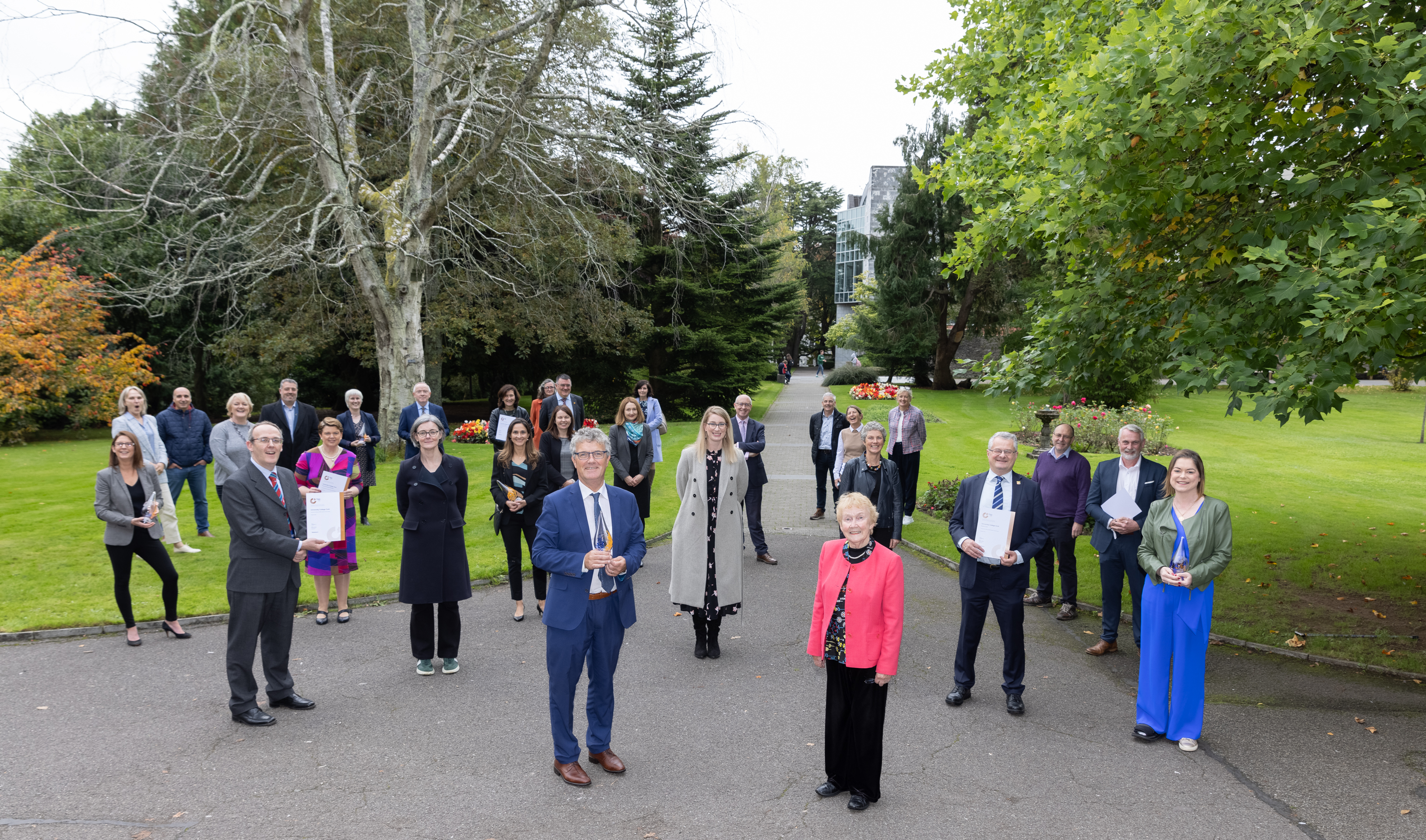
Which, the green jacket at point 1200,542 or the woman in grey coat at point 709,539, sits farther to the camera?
the woman in grey coat at point 709,539

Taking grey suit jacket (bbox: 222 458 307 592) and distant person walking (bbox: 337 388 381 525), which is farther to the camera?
distant person walking (bbox: 337 388 381 525)

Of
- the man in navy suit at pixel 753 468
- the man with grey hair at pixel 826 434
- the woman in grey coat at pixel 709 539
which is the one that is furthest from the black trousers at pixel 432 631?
the man with grey hair at pixel 826 434

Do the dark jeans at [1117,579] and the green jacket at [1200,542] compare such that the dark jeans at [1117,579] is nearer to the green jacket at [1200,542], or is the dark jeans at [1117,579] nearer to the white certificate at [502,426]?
the green jacket at [1200,542]

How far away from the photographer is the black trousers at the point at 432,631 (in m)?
6.40

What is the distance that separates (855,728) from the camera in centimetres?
457

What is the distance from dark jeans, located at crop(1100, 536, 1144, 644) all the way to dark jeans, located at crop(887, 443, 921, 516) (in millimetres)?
4489

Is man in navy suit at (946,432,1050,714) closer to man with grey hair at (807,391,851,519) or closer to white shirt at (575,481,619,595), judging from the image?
white shirt at (575,481,619,595)

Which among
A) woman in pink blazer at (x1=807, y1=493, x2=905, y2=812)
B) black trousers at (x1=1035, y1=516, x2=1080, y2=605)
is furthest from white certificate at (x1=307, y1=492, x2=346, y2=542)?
black trousers at (x1=1035, y1=516, x2=1080, y2=605)

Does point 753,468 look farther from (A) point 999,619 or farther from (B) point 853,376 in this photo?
(B) point 853,376

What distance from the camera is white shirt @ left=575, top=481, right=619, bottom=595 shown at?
187 inches

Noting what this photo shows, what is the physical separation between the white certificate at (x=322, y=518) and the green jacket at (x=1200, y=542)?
5927 mm

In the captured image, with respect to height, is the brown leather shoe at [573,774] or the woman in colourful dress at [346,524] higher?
the woman in colourful dress at [346,524]

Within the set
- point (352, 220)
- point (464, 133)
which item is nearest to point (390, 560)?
point (352, 220)

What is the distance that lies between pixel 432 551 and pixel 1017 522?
427 centimetres
